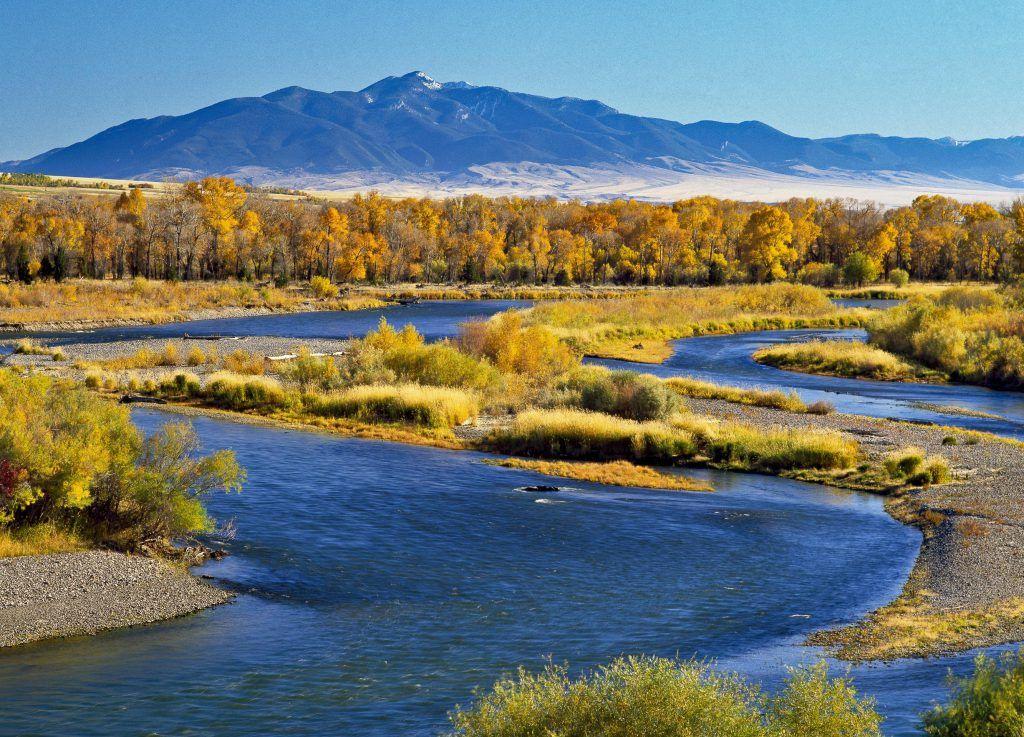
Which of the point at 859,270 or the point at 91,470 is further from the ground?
the point at 859,270

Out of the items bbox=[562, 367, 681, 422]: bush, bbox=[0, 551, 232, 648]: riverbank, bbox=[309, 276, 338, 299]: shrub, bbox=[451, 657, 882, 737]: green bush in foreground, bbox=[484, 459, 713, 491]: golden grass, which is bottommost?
bbox=[484, 459, 713, 491]: golden grass

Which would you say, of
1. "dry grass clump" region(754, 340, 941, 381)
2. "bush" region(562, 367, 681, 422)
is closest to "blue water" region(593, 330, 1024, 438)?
"dry grass clump" region(754, 340, 941, 381)

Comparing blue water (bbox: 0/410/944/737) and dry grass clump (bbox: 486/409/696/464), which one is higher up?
dry grass clump (bbox: 486/409/696/464)

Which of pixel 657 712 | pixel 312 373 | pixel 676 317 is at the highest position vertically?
pixel 676 317

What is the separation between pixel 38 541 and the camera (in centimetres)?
1716

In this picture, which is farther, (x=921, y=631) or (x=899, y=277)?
(x=899, y=277)

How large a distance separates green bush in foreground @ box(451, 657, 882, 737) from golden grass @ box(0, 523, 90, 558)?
1068cm

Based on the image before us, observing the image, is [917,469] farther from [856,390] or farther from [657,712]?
[657,712]

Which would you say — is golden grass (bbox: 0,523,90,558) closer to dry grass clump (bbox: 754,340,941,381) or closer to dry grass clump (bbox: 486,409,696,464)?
dry grass clump (bbox: 486,409,696,464)

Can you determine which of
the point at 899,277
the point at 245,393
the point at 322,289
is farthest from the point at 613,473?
the point at 899,277

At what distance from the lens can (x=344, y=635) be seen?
611 inches

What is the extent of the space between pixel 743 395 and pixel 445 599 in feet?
87.6

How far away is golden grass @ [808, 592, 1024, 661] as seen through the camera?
14906 mm

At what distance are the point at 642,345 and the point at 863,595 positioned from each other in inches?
1903
